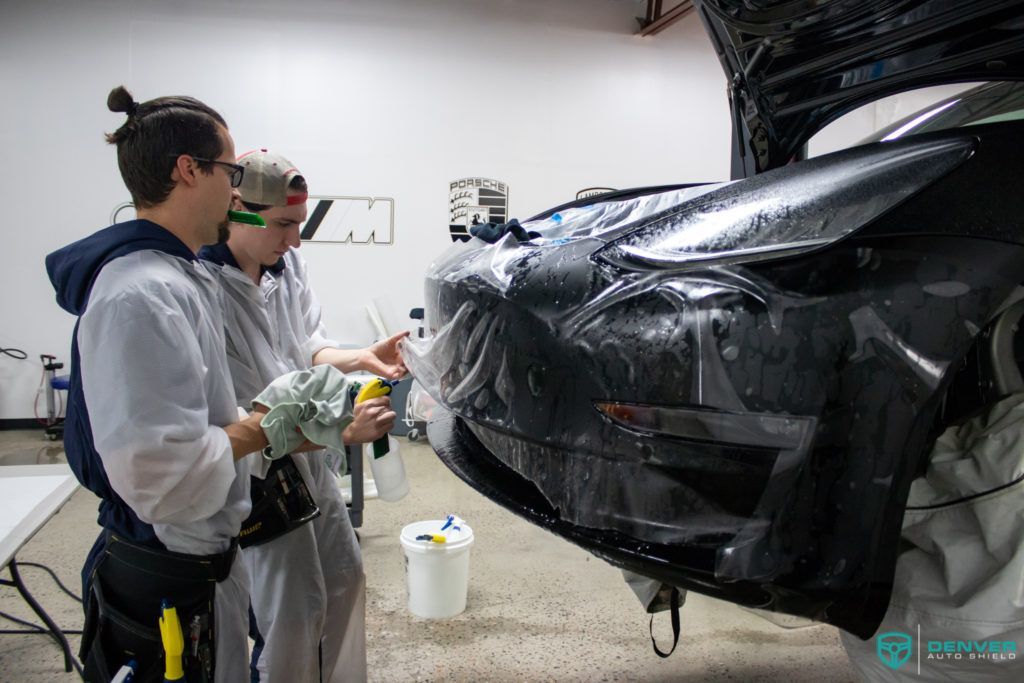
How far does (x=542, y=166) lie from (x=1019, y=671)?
18.4 feet

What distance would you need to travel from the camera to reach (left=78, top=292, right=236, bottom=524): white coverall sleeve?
1.21 m

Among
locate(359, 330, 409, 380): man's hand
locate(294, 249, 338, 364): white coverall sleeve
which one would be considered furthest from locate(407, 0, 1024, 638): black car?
locate(294, 249, 338, 364): white coverall sleeve

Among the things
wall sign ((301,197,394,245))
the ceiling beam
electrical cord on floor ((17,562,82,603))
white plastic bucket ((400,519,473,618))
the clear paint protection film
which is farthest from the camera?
wall sign ((301,197,394,245))

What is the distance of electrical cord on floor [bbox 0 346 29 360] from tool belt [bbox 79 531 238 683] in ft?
16.8

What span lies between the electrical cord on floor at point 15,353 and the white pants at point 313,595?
194 inches

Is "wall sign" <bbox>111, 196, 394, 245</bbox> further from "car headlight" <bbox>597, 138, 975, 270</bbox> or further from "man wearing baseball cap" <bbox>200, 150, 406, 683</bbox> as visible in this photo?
"car headlight" <bbox>597, 138, 975, 270</bbox>

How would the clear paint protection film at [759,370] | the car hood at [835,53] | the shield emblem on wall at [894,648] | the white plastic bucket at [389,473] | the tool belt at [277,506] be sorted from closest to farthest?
1. the clear paint protection film at [759,370]
2. the shield emblem on wall at [894,648]
3. the car hood at [835,53]
4. the tool belt at [277,506]
5. the white plastic bucket at [389,473]

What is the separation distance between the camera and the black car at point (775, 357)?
0.73m

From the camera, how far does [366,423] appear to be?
1560 mm

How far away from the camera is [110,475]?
1238 mm

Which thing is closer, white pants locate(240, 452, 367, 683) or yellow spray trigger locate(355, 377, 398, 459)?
yellow spray trigger locate(355, 377, 398, 459)

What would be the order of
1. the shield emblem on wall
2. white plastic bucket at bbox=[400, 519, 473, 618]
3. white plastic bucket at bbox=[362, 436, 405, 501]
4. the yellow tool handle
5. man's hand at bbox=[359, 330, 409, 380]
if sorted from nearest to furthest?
the shield emblem on wall, the yellow tool handle, man's hand at bbox=[359, 330, 409, 380], white plastic bucket at bbox=[400, 519, 473, 618], white plastic bucket at bbox=[362, 436, 405, 501]

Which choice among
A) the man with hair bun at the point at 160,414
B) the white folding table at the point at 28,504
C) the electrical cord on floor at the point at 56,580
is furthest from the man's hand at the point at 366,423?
the electrical cord on floor at the point at 56,580

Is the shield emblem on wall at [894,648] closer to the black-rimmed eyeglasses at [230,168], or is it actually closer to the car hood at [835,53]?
the car hood at [835,53]
